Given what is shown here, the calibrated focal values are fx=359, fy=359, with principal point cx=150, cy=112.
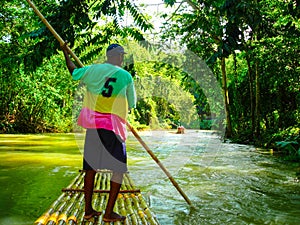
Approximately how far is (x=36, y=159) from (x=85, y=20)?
4197 mm

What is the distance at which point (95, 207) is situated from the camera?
279 cm

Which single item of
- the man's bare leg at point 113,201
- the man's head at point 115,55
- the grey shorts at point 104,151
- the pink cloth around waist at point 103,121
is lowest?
the man's bare leg at point 113,201

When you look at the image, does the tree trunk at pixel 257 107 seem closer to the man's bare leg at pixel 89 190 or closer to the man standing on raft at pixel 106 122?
the man standing on raft at pixel 106 122

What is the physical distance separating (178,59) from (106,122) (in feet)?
17.8

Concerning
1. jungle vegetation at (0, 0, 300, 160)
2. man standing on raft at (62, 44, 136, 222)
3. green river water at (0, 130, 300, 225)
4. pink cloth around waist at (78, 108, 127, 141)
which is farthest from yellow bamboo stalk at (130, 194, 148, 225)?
jungle vegetation at (0, 0, 300, 160)

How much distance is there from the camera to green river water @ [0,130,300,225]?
130 inches

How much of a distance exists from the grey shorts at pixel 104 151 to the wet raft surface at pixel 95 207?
353mm

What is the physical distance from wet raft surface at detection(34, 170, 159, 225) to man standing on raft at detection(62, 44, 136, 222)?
109 mm

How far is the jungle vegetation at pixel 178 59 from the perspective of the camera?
315 centimetres

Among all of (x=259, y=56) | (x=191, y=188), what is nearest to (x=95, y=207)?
(x=191, y=188)

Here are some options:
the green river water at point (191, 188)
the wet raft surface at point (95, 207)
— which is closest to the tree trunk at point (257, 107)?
the green river water at point (191, 188)

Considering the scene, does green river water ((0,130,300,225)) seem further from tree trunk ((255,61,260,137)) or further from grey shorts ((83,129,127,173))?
tree trunk ((255,61,260,137))

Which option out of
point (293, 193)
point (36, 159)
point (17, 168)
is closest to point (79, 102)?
point (36, 159)

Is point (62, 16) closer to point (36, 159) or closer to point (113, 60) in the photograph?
point (113, 60)
